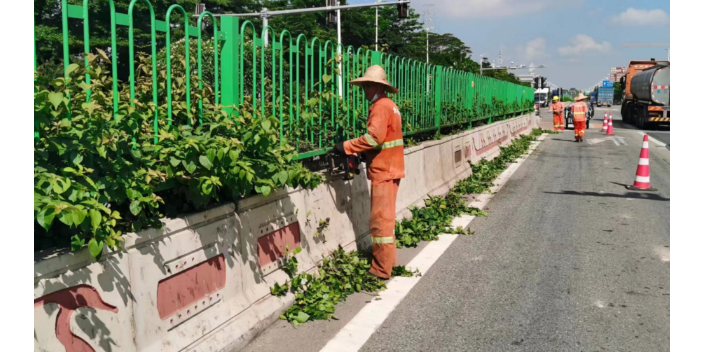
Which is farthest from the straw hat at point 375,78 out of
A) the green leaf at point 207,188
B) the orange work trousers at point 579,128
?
the orange work trousers at point 579,128

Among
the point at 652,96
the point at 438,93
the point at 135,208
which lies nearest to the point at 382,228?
the point at 135,208

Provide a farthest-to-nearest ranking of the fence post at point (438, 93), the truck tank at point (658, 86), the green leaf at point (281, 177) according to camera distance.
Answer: the truck tank at point (658, 86) → the fence post at point (438, 93) → the green leaf at point (281, 177)

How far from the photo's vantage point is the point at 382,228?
566 centimetres

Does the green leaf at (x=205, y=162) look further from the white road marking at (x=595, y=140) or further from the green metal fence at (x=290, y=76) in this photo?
the white road marking at (x=595, y=140)

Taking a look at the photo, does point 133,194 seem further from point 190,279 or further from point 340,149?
point 340,149

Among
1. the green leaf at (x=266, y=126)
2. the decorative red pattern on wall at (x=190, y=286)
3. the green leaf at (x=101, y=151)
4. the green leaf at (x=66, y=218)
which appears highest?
the green leaf at (x=266, y=126)

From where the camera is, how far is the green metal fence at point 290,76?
3859mm

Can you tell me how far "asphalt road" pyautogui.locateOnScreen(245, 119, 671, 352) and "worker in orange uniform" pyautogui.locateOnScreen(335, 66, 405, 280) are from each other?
0.50 metres

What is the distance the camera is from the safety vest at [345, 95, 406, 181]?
560cm

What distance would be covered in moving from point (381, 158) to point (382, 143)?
156 millimetres
